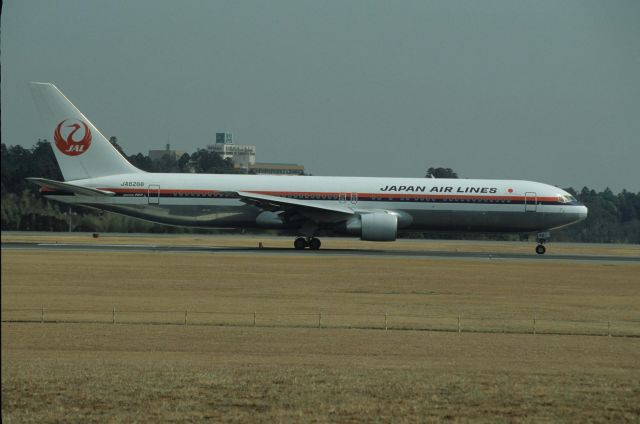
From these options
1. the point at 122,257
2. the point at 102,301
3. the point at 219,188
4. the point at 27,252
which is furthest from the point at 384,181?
the point at 102,301

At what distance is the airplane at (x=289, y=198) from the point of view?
203ft

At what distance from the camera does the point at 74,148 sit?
2525 inches

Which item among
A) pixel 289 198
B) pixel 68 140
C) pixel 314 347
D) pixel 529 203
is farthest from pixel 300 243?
pixel 314 347

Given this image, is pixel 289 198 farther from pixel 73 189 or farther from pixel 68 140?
pixel 68 140

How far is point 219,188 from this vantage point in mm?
62844

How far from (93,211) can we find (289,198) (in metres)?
16.2

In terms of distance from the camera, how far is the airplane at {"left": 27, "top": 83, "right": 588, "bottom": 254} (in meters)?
61.9

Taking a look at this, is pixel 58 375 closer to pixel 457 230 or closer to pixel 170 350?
pixel 170 350

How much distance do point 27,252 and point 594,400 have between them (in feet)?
144

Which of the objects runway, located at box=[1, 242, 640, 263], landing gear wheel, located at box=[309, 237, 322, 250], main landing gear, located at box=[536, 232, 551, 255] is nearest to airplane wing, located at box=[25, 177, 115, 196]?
runway, located at box=[1, 242, 640, 263]

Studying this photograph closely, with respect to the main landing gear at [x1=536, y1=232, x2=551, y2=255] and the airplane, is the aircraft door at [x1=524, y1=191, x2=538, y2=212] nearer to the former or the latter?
the airplane

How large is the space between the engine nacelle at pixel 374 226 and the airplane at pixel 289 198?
6 cm

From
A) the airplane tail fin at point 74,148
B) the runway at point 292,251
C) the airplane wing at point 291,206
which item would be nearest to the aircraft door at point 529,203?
the runway at point 292,251

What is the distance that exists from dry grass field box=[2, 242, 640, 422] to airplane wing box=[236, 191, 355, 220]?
7.45m
